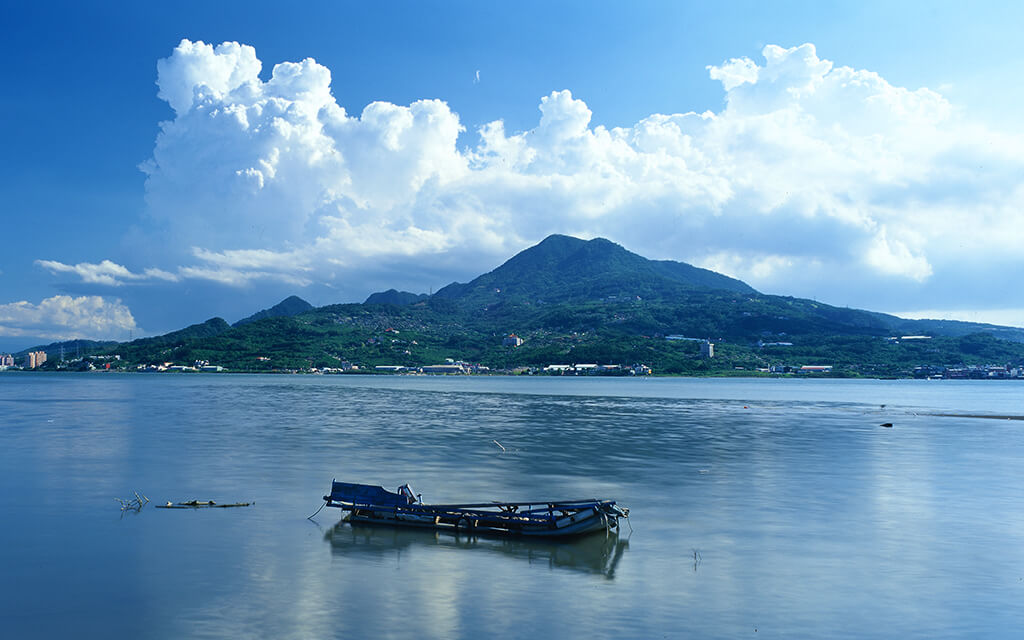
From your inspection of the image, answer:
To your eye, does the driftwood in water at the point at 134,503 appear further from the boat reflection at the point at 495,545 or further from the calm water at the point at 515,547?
the boat reflection at the point at 495,545

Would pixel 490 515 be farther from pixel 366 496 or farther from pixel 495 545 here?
pixel 366 496

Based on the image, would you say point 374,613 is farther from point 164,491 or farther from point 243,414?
point 243,414

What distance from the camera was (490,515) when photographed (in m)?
29.9

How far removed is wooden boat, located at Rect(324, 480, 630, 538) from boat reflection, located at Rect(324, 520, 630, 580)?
37 cm

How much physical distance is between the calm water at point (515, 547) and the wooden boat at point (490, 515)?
82 cm

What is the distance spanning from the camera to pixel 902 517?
3578cm

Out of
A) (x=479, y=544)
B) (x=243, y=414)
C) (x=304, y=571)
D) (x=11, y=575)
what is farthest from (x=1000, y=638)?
(x=243, y=414)

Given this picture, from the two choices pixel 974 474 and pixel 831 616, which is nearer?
pixel 831 616

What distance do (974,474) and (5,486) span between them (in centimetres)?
6177

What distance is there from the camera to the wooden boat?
95.9 feet

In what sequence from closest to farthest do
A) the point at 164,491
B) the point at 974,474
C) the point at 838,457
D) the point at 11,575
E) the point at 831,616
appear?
the point at 831,616 < the point at 11,575 < the point at 164,491 < the point at 974,474 < the point at 838,457

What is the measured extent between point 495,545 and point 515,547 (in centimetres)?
82

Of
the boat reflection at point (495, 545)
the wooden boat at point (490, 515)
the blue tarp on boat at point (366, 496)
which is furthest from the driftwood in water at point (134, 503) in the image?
the boat reflection at point (495, 545)

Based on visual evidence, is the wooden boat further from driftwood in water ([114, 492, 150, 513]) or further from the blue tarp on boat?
driftwood in water ([114, 492, 150, 513])
